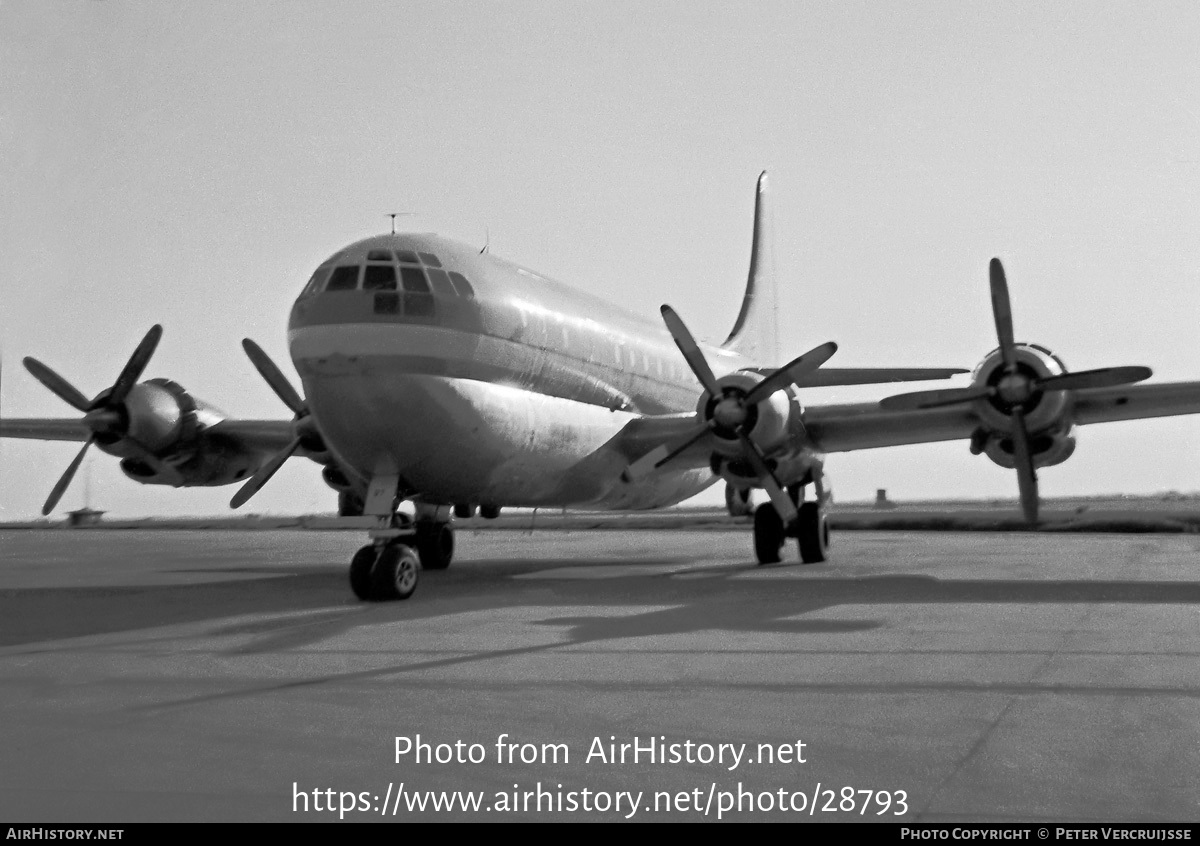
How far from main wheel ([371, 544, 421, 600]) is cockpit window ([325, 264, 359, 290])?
3315mm

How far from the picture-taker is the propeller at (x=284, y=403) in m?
18.5

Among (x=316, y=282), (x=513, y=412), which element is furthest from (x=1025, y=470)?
(x=316, y=282)

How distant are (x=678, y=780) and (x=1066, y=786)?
5.46 ft

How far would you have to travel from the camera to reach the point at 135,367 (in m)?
21.3

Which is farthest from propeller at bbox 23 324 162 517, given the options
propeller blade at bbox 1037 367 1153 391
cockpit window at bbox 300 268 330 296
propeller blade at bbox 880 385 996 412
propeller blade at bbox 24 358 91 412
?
propeller blade at bbox 1037 367 1153 391

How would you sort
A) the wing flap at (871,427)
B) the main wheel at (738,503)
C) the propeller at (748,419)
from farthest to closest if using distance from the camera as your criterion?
the main wheel at (738,503)
the wing flap at (871,427)
the propeller at (748,419)

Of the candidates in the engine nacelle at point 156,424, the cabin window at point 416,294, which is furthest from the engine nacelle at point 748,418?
the engine nacelle at point 156,424

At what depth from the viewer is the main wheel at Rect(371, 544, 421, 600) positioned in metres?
14.2

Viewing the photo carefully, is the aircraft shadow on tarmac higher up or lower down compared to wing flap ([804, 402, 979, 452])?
lower down

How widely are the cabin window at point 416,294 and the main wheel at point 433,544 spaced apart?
566 cm

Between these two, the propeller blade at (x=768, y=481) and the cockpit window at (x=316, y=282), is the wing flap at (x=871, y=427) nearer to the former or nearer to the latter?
the propeller blade at (x=768, y=481)

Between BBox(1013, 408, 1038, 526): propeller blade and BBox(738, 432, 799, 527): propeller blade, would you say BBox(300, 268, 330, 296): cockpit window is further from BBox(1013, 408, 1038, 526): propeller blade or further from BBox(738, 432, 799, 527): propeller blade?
BBox(1013, 408, 1038, 526): propeller blade

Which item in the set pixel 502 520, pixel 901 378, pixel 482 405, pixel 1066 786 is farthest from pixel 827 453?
pixel 502 520

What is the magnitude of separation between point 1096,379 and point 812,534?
18.3 feet
